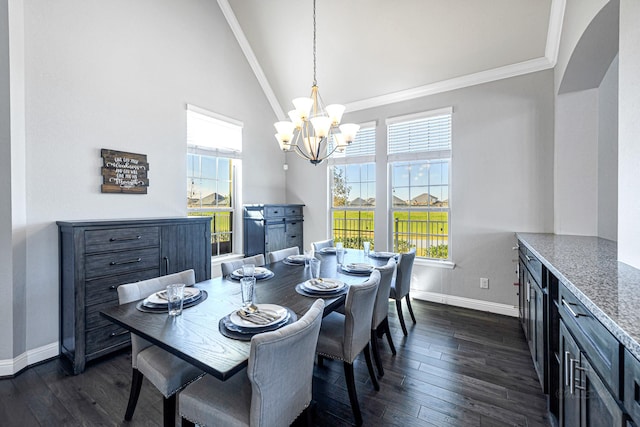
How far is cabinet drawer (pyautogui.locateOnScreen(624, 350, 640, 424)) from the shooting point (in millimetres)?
748

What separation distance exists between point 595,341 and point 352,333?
3.76 feet

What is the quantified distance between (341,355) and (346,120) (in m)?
3.64

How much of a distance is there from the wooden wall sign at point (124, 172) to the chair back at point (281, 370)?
266 cm

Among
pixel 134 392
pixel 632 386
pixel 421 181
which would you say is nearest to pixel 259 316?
pixel 134 392

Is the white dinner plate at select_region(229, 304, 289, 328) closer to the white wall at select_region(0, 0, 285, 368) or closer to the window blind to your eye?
the white wall at select_region(0, 0, 285, 368)

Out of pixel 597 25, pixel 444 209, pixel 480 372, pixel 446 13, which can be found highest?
pixel 446 13

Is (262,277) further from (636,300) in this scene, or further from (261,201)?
(261,201)

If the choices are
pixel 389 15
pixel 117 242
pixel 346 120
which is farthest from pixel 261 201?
pixel 389 15

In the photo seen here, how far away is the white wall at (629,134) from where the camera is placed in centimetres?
137

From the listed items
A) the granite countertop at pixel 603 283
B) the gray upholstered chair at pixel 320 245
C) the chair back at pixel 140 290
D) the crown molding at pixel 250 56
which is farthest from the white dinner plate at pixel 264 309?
the crown molding at pixel 250 56

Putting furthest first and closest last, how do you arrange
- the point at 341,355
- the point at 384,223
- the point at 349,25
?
the point at 384,223
the point at 349,25
the point at 341,355

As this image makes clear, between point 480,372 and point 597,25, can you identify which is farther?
point 480,372

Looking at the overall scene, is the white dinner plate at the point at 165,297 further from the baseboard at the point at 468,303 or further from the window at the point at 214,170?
the baseboard at the point at 468,303

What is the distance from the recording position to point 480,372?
2270mm
